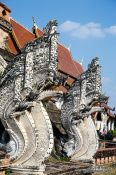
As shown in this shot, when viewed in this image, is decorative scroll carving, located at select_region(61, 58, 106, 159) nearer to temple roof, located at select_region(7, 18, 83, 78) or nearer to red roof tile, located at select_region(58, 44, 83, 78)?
temple roof, located at select_region(7, 18, 83, 78)

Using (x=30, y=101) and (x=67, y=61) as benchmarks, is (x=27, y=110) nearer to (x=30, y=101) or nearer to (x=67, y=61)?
(x=30, y=101)

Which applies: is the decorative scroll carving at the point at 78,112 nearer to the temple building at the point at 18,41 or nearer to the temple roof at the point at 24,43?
the temple building at the point at 18,41

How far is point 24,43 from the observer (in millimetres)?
22391

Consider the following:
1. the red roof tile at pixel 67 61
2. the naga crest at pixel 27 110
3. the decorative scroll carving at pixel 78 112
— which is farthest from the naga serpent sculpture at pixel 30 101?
the red roof tile at pixel 67 61

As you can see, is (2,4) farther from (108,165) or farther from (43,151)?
(43,151)

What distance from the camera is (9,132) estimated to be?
26.5 ft

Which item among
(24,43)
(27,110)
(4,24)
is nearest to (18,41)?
(24,43)

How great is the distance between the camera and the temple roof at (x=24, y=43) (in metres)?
22.9

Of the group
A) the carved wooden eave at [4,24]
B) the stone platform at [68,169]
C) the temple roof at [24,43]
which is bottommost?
the stone platform at [68,169]

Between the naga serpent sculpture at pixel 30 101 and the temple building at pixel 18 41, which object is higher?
the temple building at pixel 18 41

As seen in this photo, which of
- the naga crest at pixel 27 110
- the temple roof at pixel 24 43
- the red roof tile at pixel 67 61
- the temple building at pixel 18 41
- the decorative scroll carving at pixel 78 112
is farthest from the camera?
the red roof tile at pixel 67 61

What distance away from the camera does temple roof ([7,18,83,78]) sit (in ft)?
75.1

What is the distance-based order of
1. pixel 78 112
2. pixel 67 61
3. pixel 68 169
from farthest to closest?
1. pixel 67 61
2. pixel 78 112
3. pixel 68 169

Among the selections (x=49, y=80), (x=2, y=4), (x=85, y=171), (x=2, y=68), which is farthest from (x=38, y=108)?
(x=2, y=4)
